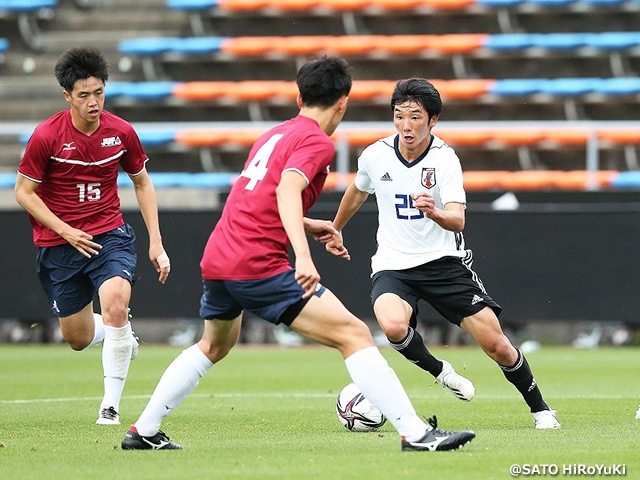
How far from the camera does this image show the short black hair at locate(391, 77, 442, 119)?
25.0ft

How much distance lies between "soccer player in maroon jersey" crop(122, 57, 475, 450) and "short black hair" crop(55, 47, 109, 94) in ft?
7.56

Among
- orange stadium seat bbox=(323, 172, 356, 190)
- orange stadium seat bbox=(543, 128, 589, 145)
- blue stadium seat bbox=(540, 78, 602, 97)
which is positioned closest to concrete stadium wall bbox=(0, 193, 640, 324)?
orange stadium seat bbox=(323, 172, 356, 190)

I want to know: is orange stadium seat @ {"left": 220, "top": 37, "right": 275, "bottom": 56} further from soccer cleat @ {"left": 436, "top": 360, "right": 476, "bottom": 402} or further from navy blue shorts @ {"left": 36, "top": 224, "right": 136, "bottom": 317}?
soccer cleat @ {"left": 436, "top": 360, "right": 476, "bottom": 402}

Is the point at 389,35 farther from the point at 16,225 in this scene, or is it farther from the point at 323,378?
the point at 323,378

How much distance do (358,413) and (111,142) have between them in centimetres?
251

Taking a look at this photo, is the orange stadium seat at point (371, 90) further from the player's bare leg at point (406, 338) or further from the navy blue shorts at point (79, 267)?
the player's bare leg at point (406, 338)

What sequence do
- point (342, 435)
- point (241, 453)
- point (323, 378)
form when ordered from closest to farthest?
point (241, 453), point (342, 435), point (323, 378)

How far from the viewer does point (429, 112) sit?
7691mm

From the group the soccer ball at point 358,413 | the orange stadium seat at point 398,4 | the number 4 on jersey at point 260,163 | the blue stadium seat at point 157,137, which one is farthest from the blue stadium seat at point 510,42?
the number 4 on jersey at point 260,163

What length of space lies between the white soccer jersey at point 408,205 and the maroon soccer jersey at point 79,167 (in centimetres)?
169

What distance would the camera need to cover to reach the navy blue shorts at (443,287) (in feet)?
25.1

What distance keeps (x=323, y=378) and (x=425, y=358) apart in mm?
4265

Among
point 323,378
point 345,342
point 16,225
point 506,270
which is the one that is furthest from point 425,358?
point 16,225

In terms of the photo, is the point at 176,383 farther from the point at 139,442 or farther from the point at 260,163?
the point at 260,163
